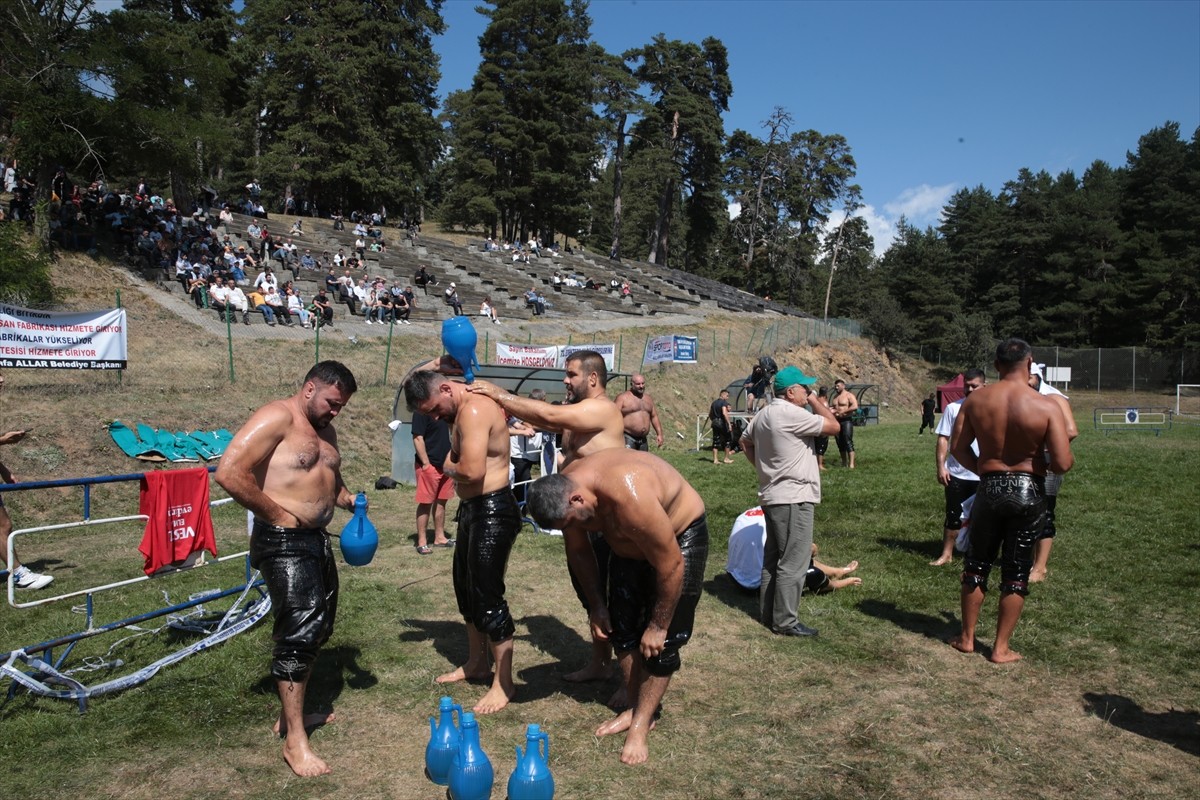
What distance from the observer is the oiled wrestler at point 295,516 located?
3.71 meters

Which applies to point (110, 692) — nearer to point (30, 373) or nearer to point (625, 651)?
point (625, 651)

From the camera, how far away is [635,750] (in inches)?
149

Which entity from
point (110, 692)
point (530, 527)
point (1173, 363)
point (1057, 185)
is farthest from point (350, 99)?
point (1057, 185)

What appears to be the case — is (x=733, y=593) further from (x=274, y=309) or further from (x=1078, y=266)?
(x=1078, y=266)

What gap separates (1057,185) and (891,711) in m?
81.5

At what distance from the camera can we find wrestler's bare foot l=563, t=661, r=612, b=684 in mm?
4785

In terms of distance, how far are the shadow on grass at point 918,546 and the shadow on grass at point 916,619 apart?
5.99 feet

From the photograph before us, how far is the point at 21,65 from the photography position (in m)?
20.4

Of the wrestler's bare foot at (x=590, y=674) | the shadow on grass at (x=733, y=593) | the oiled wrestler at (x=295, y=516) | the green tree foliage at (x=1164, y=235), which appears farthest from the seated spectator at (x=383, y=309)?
the green tree foliage at (x=1164, y=235)

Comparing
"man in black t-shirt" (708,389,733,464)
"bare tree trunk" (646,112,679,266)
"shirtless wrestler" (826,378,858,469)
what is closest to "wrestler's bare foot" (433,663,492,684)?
"shirtless wrestler" (826,378,858,469)

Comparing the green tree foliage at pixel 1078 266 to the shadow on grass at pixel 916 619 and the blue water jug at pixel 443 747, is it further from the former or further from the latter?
the blue water jug at pixel 443 747

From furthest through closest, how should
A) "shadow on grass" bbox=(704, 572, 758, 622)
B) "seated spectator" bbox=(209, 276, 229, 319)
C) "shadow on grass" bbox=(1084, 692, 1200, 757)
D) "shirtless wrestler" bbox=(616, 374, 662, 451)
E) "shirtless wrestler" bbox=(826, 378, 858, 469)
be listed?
"seated spectator" bbox=(209, 276, 229, 319) → "shirtless wrestler" bbox=(826, 378, 858, 469) → "shirtless wrestler" bbox=(616, 374, 662, 451) → "shadow on grass" bbox=(704, 572, 758, 622) → "shadow on grass" bbox=(1084, 692, 1200, 757)

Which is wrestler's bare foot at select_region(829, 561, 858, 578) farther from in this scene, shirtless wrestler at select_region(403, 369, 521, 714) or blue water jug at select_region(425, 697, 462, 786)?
blue water jug at select_region(425, 697, 462, 786)

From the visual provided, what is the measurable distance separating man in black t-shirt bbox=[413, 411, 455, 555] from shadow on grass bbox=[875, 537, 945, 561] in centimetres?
472
